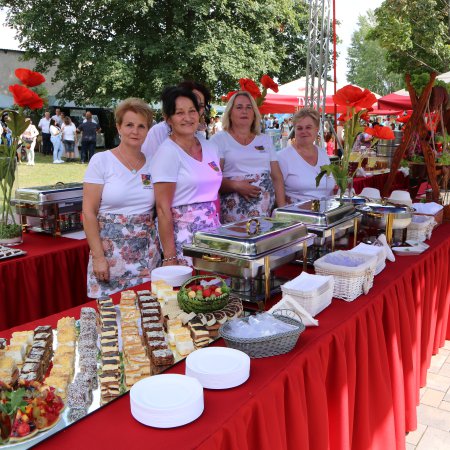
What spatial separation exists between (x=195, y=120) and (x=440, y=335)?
177 centimetres

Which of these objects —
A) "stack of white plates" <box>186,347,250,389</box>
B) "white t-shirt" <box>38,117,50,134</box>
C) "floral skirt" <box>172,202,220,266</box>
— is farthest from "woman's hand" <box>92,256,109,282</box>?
"white t-shirt" <box>38,117,50,134</box>

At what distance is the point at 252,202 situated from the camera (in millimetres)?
2678

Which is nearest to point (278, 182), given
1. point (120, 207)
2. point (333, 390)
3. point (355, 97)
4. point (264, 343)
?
point (355, 97)

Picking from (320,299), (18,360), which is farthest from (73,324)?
(320,299)

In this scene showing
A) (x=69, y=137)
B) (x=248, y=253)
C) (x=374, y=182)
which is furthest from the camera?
(x=69, y=137)

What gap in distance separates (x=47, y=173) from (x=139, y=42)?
14.1 feet

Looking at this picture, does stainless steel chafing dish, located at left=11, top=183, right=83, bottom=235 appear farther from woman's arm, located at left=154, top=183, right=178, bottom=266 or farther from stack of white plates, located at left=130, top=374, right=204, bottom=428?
stack of white plates, located at left=130, top=374, right=204, bottom=428

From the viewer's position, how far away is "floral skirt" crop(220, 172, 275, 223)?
2.67 metres

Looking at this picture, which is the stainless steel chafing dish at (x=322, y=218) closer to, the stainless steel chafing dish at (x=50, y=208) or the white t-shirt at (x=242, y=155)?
the white t-shirt at (x=242, y=155)

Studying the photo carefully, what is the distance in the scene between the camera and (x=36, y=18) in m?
12.1

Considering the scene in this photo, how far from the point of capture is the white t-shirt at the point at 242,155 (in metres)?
2.63

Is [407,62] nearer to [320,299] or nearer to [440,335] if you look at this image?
[440,335]

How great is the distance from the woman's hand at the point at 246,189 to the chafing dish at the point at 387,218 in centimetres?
57

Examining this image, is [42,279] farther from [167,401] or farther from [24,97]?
[167,401]
